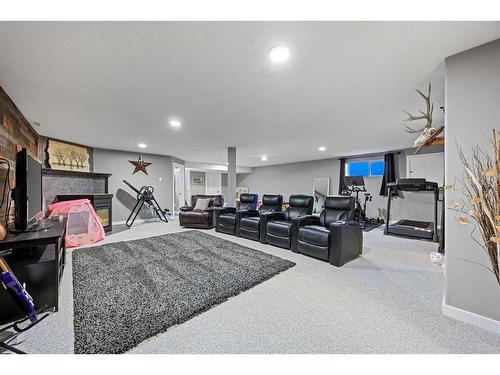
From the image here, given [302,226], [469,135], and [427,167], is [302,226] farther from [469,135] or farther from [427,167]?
[427,167]

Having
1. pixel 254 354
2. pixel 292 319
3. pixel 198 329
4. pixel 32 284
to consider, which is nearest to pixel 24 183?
pixel 32 284

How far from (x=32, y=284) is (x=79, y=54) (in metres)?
2.00

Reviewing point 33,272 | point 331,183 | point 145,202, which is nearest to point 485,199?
point 33,272

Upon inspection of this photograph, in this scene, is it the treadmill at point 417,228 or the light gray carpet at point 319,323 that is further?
the treadmill at point 417,228

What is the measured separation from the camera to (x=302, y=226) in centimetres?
358

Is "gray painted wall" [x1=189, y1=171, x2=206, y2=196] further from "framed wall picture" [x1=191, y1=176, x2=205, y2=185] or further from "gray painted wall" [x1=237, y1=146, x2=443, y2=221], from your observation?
"gray painted wall" [x1=237, y1=146, x2=443, y2=221]

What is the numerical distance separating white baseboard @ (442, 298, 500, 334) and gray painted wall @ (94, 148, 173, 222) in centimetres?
728

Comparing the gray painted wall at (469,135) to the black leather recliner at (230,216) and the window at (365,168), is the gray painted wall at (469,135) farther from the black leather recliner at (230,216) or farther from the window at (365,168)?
the window at (365,168)

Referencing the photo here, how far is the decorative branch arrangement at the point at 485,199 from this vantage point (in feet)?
4.48

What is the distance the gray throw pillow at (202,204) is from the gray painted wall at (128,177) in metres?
1.94

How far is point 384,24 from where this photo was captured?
141 cm

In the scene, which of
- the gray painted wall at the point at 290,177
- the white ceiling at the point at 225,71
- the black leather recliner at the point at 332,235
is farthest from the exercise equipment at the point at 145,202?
the gray painted wall at the point at 290,177

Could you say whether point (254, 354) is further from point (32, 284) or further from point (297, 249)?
point (297, 249)
